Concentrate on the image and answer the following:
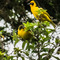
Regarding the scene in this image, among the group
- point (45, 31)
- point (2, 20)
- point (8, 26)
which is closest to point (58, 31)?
point (45, 31)

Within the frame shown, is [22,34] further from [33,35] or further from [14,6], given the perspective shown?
[14,6]

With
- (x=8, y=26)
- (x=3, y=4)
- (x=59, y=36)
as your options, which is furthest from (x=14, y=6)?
(x=59, y=36)

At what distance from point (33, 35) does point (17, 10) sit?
0.79 m

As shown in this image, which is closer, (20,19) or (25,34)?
(25,34)

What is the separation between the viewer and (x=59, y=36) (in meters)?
0.52

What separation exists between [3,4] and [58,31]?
976 mm

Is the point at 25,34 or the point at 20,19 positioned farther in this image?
the point at 20,19

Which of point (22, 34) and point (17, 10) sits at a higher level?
point (17, 10)

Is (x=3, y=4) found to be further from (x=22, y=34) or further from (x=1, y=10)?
(x=22, y=34)

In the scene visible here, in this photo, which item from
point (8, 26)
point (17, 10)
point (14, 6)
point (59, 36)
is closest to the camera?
point (59, 36)

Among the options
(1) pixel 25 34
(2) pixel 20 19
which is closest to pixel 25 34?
(1) pixel 25 34

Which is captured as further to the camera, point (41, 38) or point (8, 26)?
point (8, 26)

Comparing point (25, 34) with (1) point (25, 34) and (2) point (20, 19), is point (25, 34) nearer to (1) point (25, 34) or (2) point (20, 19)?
(1) point (25, 34)

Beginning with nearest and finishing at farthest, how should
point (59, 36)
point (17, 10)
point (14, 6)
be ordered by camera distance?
point (59, 36)
point (17, 10)
point (14, 6)
